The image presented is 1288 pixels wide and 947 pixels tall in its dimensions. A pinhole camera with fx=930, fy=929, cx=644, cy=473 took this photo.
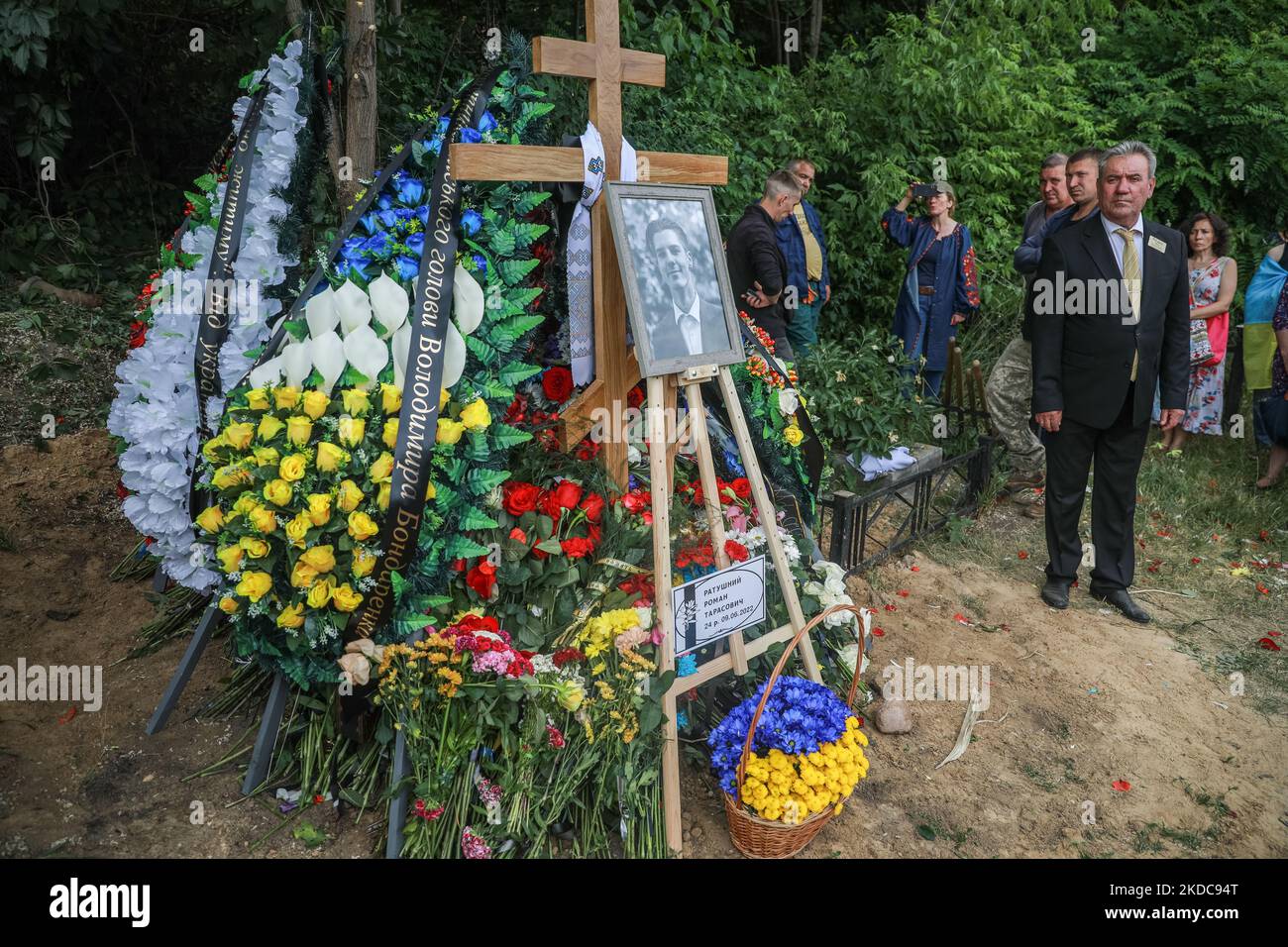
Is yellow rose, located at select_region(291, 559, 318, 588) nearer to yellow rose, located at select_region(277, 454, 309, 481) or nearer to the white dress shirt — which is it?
yellow rose, located at select_region(277, 454, 309, 481)

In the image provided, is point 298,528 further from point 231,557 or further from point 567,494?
point 567,494

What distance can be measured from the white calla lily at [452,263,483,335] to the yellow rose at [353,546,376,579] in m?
0.68

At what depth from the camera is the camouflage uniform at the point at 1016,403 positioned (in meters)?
5.55

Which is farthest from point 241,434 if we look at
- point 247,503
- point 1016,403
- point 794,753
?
point 1016,403

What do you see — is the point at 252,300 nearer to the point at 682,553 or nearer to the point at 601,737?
the point at 682,553

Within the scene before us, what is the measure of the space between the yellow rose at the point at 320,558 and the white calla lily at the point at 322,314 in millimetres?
630

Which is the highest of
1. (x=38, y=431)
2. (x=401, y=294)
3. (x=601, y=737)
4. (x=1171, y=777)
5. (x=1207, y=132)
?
(x=1207, y=132)

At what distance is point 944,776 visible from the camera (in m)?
3.14

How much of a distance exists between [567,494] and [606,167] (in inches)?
39.5

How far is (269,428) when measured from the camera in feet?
8.33

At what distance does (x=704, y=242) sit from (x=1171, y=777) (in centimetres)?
241

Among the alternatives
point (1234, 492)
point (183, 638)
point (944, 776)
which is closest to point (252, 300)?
point (183, 638)

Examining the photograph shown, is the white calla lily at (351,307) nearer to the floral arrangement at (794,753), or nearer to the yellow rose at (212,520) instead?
the yellow rose at (212,520)

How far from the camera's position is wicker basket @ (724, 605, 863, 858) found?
101 inches
